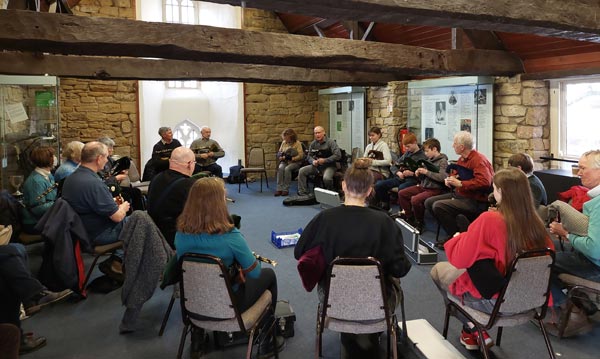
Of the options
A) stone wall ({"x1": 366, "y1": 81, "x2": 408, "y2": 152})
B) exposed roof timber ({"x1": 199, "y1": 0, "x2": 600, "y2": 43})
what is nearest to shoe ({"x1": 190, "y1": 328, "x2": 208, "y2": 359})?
exposed roof timber ({"x1": 199, "y1": 0, "x2": 600, "y2": 43})

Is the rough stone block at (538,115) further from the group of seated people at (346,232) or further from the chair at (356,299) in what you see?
the chair at (356,299)

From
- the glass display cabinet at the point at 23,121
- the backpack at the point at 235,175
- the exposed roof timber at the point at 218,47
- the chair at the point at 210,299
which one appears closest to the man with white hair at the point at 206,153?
the backpack at the point at 235,175

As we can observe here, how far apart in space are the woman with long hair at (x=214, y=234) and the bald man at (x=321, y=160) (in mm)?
5149

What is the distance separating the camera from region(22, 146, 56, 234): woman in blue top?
14.6ft

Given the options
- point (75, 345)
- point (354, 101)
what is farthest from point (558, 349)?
point (354, 101)

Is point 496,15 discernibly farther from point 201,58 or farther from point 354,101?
point 354,101

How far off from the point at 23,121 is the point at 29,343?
4.45 m

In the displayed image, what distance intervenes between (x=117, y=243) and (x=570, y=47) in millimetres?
5157

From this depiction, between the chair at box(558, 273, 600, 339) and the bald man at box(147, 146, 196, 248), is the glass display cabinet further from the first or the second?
the chair at box(558, 273, 600, 339)

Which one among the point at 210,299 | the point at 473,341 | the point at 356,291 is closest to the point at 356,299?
the point at 356,291

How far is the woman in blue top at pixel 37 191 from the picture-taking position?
14.6 ft

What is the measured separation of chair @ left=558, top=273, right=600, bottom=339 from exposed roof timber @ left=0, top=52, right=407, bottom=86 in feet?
16.8

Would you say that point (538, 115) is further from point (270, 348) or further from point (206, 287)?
point (206, 287)

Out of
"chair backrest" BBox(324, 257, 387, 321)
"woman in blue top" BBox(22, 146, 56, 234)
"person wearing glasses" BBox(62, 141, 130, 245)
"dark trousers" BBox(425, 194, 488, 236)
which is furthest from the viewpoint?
"dark trousers" BBox(425, 194, 488, 236)
